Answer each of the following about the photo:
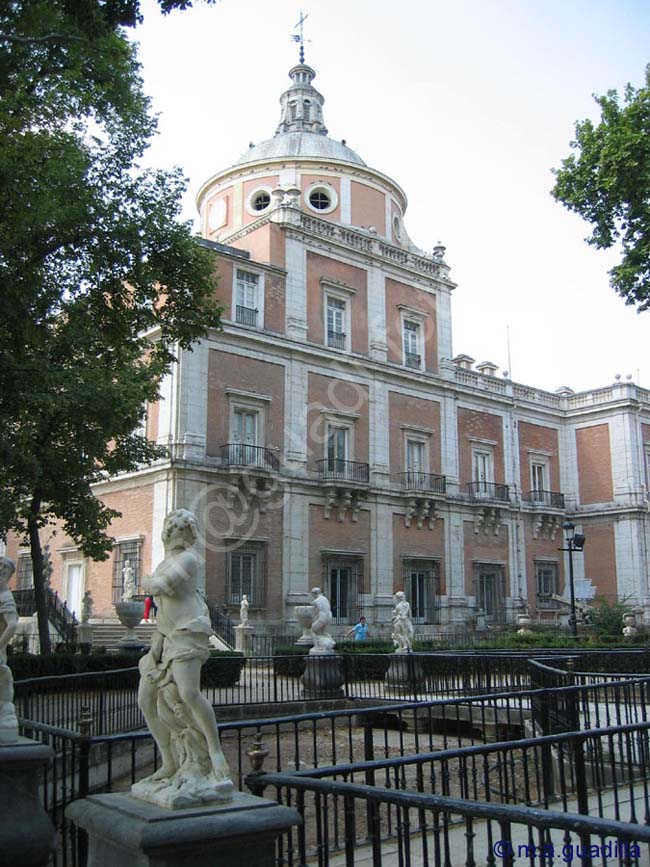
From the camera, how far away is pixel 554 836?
7.33 m

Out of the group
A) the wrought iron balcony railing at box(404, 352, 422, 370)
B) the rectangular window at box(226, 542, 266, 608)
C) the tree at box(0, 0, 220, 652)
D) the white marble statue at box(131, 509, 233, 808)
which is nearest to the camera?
the white marble statue at box(131, 509, 233, 808)

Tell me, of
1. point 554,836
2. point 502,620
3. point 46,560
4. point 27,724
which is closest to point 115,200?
point 27,724

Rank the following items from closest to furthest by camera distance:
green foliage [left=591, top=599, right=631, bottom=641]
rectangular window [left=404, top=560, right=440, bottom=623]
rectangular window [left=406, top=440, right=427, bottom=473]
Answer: green foliage [left=591, top=599, right=631, bottom=641]
rectangular window [left=404, top=560, right=440, bottom=623]
rectangular window [left=406, top=440, right=427, bottom=473]

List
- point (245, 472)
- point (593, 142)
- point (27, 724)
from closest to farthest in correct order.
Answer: point (27, 724), point (593, 142), point (245, 472)

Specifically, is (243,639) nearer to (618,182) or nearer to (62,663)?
(62,663)

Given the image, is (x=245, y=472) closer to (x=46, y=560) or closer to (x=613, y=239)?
(x=46, y=560)

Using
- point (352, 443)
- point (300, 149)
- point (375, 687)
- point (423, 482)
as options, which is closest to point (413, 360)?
point (423, 482)

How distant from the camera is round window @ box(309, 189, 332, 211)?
37812 mm

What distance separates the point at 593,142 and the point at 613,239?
235 centimetres

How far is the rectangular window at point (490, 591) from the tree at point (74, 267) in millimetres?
20419

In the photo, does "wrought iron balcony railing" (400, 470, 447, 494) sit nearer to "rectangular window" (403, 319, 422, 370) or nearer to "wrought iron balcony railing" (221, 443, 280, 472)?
"rectangular window" (403, 319, 422, 370)

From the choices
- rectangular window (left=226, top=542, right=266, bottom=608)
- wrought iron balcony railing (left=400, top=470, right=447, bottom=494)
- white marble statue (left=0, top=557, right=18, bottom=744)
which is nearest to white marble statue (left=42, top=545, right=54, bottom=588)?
rectangular window (left=226, top=542, right=266, bottom=608)

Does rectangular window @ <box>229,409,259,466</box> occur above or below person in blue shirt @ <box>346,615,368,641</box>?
above

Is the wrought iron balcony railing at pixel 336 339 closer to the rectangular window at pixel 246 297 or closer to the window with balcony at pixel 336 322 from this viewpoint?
the window with balcony at pixel 336 322
